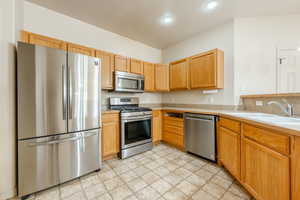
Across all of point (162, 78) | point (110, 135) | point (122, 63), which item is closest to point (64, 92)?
point (110, 135)

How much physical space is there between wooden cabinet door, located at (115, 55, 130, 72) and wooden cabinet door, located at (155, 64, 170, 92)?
93 centimetres

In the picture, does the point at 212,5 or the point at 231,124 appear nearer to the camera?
the point at 231,124

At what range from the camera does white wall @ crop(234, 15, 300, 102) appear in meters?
2.43

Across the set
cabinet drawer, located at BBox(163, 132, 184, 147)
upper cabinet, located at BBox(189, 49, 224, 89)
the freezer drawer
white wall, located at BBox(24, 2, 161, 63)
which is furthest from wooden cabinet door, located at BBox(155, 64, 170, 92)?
the freezer drawer

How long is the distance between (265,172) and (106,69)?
2.87 m

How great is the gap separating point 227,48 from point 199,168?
244 centimetres

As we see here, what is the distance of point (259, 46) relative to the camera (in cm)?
249

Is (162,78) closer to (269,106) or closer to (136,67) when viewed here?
(136,67)

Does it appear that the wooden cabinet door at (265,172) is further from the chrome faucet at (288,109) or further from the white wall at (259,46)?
the white wall at (259,46)

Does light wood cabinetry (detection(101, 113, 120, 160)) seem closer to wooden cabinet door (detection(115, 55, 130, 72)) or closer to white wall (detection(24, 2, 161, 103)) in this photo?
white wall (detection(24, 2, 161, 103))

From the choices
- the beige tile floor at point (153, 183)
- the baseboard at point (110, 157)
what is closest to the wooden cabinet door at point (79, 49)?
the baseboard at point (110, 157)

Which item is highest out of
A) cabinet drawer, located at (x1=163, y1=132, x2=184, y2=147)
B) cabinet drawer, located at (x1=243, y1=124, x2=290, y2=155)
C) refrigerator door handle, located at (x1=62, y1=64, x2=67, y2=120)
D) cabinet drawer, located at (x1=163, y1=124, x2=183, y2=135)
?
refrigerator door handle, located at (x1=62, y1=64, x2=67, y2=120)

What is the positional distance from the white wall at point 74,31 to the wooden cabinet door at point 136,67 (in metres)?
0.44

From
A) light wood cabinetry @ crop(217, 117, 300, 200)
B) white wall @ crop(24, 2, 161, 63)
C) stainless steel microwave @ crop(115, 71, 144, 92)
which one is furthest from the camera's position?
stainless steel microwave @ crop(115, 71, 144, 92)
